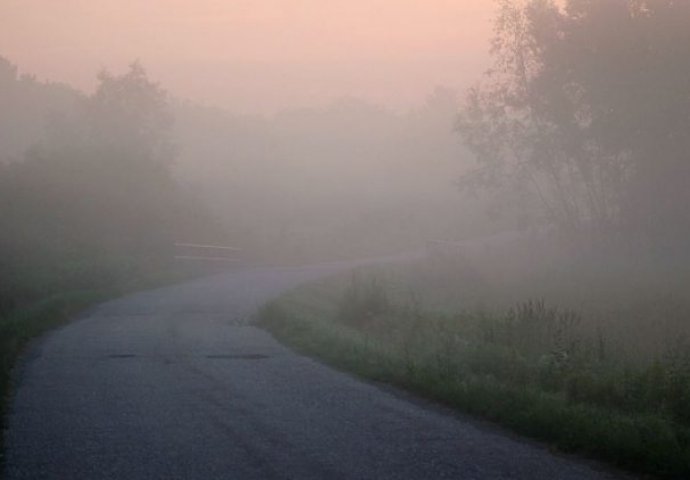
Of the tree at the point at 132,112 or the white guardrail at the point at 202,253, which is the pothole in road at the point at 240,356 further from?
the tree at the point at 132,112

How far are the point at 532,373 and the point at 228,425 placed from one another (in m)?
5.46

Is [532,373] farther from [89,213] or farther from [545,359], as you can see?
[89,213]

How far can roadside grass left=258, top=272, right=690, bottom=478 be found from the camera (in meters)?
11.9

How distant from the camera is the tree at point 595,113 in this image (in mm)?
41500

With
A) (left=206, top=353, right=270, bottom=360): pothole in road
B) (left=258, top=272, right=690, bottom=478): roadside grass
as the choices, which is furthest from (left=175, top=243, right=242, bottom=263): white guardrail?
(left=206, top=353, right=270, bottom=360): pothole in road

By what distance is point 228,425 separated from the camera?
1294 cm

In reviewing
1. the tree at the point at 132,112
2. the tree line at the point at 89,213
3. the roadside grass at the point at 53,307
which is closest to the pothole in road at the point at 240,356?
the roadside grass at the point at 53,307

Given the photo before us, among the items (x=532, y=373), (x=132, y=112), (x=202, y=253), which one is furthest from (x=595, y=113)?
(x=132, y=112)

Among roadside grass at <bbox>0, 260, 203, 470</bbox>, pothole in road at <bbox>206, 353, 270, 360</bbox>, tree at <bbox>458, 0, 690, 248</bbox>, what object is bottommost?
roadside grass at <bbox>0, 260, 203, 470</bbox>

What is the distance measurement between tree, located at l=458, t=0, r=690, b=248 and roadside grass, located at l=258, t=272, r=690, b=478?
59.2 ft

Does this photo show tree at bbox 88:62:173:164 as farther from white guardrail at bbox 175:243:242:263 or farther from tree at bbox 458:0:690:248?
tree at bbox 458:0:690:248

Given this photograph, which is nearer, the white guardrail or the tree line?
the tree line

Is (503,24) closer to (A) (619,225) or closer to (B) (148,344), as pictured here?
(A) (619,225)

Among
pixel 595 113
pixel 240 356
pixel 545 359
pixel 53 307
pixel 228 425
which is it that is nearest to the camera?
pixel 228 425
